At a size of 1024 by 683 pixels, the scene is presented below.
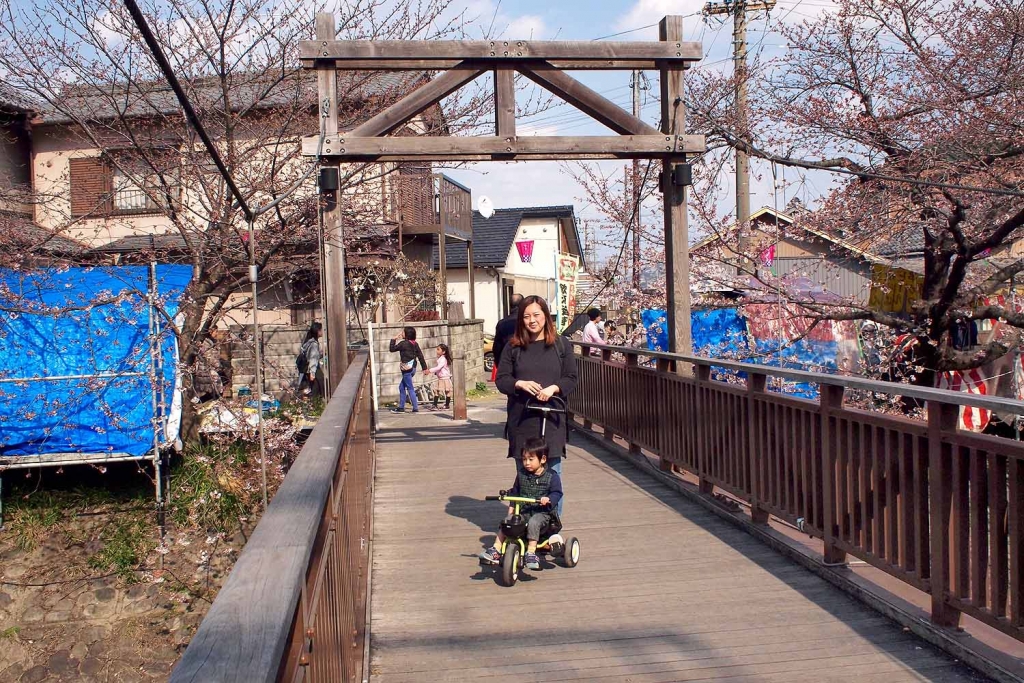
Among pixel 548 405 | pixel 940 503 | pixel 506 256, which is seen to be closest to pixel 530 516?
pixel 548 405

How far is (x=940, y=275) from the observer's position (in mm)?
10250

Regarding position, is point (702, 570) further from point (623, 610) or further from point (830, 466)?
point (830, 466)

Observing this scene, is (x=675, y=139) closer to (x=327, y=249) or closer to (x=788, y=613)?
(x=327, y=249)

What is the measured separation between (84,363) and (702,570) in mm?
8310

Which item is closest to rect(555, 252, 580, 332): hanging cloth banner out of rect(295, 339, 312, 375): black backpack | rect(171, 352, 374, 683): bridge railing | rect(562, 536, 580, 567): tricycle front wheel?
rect(295, 339, 312, 375): black backpack

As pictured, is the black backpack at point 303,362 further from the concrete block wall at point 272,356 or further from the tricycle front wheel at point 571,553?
the tricycle front wheel at point 571,553

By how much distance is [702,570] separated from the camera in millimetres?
5617

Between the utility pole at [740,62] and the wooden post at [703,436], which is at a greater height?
the utility pole at [740,62]

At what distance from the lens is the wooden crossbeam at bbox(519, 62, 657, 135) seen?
8375 millimetres

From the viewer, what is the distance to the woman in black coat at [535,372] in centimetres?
571

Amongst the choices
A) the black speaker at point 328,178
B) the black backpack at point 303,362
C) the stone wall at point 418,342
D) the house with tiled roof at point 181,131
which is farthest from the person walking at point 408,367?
the black speaker at point 328,178

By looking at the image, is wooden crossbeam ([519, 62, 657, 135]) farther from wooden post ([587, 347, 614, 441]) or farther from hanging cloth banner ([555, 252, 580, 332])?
hanging cloth banner ([555, 252, 580, 332])

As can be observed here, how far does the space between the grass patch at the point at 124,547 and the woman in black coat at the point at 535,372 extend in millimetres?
7632

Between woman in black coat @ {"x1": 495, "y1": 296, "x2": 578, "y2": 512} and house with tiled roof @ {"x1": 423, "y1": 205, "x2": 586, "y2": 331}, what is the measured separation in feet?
56.8
